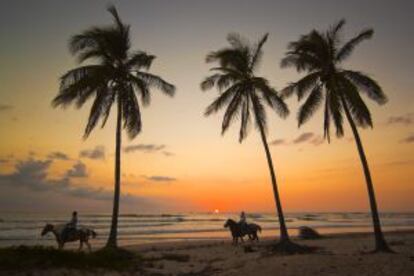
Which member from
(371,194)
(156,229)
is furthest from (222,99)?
(156,229)

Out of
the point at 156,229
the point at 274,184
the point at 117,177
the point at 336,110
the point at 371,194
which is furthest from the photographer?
the point at 156,229

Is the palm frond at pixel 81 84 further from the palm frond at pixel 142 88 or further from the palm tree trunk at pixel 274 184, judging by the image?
the palm tree trunk at pixel 274 184

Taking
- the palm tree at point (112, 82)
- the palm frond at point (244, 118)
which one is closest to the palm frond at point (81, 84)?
the palm tree at point (112, 82)

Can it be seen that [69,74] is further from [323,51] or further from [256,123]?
[323,51]

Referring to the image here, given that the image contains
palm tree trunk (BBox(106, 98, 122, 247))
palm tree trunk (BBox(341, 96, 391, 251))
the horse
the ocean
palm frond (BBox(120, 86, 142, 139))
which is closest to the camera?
palm tree trunk (BBox(341, 96, 391, 251))

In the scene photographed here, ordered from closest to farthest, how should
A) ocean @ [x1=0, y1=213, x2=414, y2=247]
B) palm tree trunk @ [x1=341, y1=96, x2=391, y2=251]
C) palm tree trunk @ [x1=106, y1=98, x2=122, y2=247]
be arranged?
palm tree trunk @ [x1=341, y1=96, x2=391, y2=251]
palm tree trunk @ [x1=106, y1=98, x2=122, y2=247]
ocean @ [x1=0, y1=213, x2=414, y2=247]

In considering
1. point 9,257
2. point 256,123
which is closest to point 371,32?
point 256,123

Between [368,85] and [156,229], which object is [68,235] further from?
[156,229]

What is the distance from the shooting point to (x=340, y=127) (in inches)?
786

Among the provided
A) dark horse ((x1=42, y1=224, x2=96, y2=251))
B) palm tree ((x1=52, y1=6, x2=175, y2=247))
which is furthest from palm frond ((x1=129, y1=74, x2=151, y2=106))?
dark horse ((x1=42, y1=224, x2=96, y2=251))

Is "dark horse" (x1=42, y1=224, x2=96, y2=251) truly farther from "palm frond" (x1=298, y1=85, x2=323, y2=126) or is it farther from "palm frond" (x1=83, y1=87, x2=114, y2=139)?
"palm frond" (x1=298, y1=85, x2=323, y2=126)

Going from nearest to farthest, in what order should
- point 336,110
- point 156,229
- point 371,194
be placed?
1. point 371,194
2. point 336,110
3. point 156,229

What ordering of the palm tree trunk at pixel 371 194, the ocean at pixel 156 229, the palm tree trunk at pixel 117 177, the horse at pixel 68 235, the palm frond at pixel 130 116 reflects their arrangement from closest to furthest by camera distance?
the palm tree trunk at pixel 371 194
the horse at pixel 68 235
the palm tree trunk at pixel 117 177
the palm frond at pixel 130 116
the ocean at pixel 156 229

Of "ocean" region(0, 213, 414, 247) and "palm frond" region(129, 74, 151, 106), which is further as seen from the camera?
"ocean" region(0, 213, 414, 247)
